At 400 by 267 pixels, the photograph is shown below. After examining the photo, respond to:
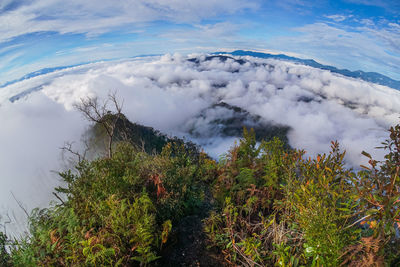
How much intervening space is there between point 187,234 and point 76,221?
2.08 meters

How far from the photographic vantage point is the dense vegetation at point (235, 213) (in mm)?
2150

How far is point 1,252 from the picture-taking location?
4.19 m

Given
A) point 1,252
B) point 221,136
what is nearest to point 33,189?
point 221,136

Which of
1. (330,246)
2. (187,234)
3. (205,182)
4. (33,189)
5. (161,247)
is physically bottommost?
(33,189)

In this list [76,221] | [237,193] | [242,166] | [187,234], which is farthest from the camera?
[242,166]

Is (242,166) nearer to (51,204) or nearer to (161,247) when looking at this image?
(161,247)

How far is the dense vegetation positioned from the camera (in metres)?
2.15

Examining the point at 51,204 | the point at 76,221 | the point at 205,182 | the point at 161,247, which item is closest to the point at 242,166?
the point at 205,182

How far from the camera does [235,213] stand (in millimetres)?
3570

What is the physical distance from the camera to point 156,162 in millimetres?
5656

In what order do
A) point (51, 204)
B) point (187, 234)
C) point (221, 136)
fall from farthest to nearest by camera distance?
point (221, 136)
point (51, 204)
point (187, 234)

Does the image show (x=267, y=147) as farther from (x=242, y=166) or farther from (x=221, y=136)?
(x=221, y=136)

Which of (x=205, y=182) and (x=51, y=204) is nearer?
(x=51, y=204)

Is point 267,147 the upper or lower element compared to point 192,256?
upper
